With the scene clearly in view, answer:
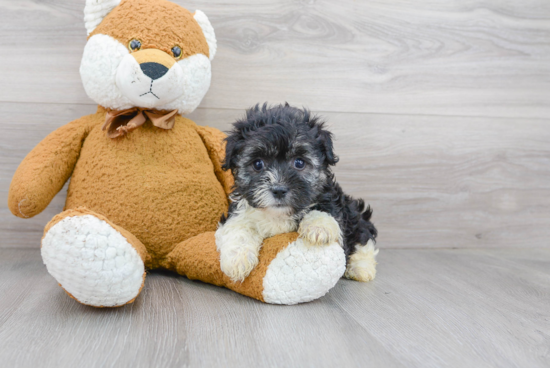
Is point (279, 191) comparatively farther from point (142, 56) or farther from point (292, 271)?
point (142, 56)

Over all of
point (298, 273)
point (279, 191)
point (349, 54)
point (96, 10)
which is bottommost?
point (298, 273)

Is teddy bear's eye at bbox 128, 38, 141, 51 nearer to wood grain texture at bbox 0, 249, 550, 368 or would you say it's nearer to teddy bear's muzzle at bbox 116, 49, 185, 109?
teddy bear's muzzle at bbox 116, 49, 185, 109

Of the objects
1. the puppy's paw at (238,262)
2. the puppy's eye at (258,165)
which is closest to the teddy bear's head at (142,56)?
the puppy's eye at (258,165)

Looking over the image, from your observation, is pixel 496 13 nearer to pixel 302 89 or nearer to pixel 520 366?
pixel 302 89

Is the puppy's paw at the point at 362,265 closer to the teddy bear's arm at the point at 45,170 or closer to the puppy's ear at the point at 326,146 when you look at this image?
the puppy's ear at the point at 326,146

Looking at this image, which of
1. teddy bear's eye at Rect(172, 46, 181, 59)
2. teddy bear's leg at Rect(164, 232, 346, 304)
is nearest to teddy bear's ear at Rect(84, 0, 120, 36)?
teddy bear's eye at Rect(172, 46, 181, 59)

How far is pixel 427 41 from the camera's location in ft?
7.72

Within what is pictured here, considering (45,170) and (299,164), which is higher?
(299,164)

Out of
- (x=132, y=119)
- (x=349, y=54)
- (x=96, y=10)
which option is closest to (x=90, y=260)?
(x=132, y=119)

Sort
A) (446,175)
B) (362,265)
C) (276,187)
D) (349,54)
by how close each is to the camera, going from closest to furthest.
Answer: (276,187), (362,265), (349,54), (446,175)

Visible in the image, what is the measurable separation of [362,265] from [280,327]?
2.20 ft

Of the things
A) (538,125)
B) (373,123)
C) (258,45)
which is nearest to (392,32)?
(373,123)

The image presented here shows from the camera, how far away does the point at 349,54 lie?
7.54ft

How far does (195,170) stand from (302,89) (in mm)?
801
